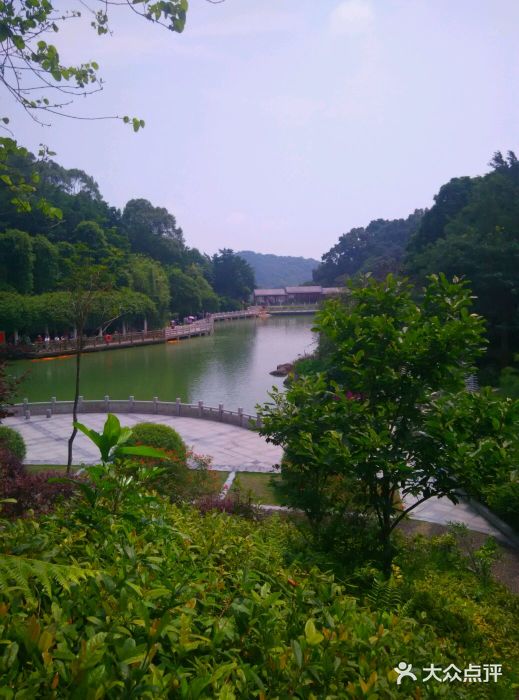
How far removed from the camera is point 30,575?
5.49 feet

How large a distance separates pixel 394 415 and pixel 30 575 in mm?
3094

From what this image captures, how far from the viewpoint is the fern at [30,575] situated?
5.09 feet

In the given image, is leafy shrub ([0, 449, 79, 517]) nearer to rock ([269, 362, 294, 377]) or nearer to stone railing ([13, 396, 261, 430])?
stone railing ([13, 396, 261, 430])

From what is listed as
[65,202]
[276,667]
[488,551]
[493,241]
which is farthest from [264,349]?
[276,667]

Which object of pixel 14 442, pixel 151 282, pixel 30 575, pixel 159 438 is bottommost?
pixel 14 442

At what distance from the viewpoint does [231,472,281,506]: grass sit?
28.9ft

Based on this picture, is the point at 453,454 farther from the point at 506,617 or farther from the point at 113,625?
the point at 113,625

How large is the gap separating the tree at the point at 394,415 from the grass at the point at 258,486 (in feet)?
13.8

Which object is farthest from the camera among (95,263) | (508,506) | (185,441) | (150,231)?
(150,231)

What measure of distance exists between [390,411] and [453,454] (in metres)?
0.62

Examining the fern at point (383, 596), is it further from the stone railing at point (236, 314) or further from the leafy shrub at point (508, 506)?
the stone railing at point (236, 314)

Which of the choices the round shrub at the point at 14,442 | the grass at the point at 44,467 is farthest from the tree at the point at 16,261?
the grass at the point at 44,467

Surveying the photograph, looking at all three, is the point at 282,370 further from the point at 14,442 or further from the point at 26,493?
the point at 26,493

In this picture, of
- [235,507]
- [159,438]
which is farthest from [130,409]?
[235,507]
